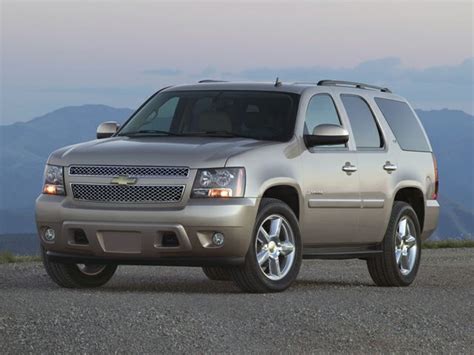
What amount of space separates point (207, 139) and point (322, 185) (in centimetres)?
123

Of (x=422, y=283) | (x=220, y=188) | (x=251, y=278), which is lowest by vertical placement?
(x=422, y=283)

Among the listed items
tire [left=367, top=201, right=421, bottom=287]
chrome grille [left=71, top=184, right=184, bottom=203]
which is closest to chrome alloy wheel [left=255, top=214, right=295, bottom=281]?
chrome grille [left=71, top=184, right=184, bottom=203]

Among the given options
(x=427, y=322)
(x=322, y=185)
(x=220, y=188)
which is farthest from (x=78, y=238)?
(x=427, y=322)

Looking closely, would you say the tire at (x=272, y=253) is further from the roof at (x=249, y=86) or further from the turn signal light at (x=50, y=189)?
the turn signal light at (x=50, y=189)

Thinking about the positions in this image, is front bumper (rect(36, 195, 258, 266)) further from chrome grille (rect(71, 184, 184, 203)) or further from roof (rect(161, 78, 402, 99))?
roof (rect(161, 78, 402, 99))

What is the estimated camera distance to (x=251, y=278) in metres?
12.7

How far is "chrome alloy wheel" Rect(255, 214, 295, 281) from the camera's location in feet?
42.6

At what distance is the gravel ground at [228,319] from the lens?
9.96 m

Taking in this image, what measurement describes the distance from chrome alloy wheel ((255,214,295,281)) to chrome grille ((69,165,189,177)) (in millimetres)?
889

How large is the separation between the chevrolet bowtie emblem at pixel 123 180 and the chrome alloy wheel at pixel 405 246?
3581 millimetres

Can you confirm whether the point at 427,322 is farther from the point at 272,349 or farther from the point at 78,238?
the point at 78,238

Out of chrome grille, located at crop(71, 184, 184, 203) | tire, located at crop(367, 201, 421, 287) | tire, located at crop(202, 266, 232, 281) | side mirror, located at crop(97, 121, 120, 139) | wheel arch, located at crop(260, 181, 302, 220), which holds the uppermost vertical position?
side mirror, located at crop(97, 121, 120, 139)

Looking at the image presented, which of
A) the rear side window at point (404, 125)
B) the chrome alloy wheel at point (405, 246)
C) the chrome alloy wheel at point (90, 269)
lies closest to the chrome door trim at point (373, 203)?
the chrome alloy wheel at point (405, 246)

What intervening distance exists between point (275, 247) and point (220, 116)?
1.47 meters
